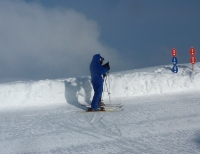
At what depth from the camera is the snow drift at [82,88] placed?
1521cm

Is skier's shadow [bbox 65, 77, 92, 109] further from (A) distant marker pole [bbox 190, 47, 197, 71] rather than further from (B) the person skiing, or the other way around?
(A) distant marker pole [bbox 190, 47, 197, 71]

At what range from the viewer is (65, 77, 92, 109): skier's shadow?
15.2 meters

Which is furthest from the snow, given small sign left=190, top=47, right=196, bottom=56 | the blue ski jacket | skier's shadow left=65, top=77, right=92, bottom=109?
the blue ski jacket

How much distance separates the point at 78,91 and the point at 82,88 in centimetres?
23

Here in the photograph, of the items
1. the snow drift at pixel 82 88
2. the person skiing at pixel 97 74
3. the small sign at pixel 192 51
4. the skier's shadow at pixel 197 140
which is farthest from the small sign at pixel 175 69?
the skier's shadow at pixel 197 140

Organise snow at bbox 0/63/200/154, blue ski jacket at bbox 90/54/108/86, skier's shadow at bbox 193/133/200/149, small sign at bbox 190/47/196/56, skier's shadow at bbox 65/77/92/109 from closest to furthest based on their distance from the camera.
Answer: skier's shadow at bbox 193/133/200/149, snow at bbox 0/63/200/154, blue ski jacket at bbox 90/54/108/86, skier's shadow at bbox 65/77/92/109, small sign at bbox 190/47/196/56

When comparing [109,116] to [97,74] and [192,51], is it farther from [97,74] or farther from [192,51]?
[192,51]

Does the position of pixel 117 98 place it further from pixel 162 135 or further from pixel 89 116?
pixel 162 135

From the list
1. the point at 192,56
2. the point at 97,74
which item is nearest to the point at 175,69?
the point at 192,56

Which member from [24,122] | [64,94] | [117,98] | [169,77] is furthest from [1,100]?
[169,77]

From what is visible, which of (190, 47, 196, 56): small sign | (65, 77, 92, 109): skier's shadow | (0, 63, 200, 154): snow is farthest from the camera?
(190, 47, 196, 56): small sign

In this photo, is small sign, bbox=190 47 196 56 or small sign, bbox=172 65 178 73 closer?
small sign, bbox=172 65 178 73

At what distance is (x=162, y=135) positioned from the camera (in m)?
8.85

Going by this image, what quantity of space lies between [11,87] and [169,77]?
7002 millimetres
